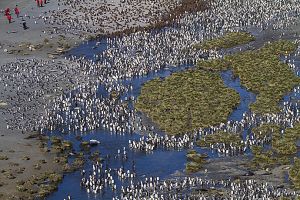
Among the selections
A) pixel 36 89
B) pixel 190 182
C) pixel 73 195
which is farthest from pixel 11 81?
pixel 190 182

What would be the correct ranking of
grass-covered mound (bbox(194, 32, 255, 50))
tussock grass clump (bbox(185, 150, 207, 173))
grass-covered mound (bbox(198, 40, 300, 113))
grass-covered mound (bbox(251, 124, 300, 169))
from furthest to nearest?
grass-covered mound (bbox(194, 32, 255, 50)), grass-covered mound (bbox(198, 40, 300, 113)), grass-covered mound (bbox(251, 124, 300, 169)), tussock grass clump (bbox(185, 150, 207, 173))

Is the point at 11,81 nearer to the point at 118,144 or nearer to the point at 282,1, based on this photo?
the point at 118,144

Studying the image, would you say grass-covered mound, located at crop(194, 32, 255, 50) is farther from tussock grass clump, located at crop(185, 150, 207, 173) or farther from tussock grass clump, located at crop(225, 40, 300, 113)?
tussock grass clump, located at crop(185, 150, 207, 173)

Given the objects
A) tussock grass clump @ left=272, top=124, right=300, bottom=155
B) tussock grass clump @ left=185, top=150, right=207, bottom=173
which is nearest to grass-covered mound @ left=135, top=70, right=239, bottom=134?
tussock grass clump @ left=185, top=150, right=207, bottom=173

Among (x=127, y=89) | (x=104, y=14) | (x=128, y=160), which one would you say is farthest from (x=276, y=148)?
(x=104, y=14)

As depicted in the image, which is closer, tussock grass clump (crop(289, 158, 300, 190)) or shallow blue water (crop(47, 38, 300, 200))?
tussock grass clump (crop(289, 158, 300, 190))
